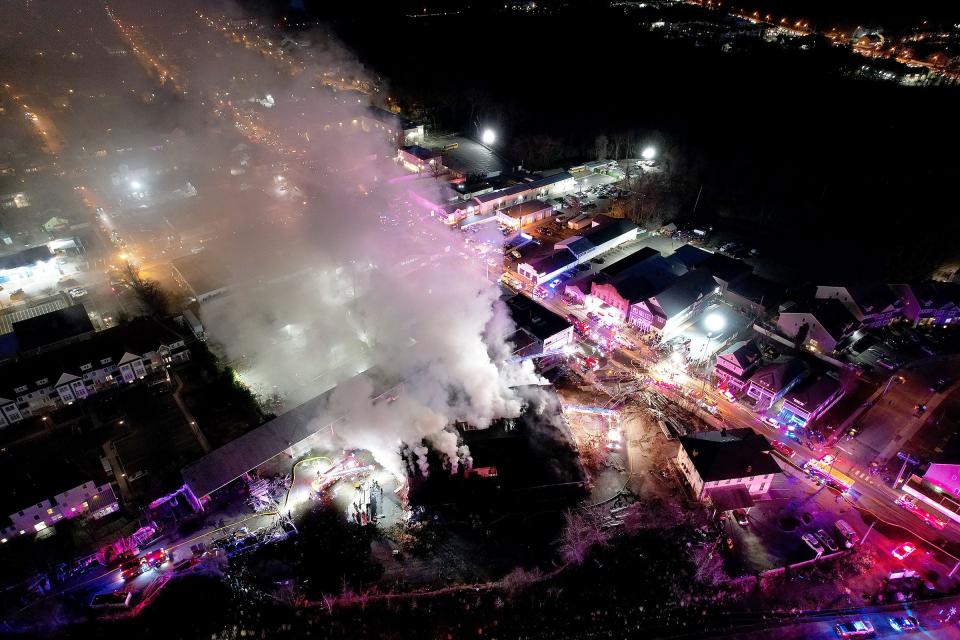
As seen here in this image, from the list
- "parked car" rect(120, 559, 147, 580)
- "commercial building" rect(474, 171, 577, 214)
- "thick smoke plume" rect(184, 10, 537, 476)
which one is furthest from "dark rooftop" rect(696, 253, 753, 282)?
"parked car" rect(120, 559, 147, 580)

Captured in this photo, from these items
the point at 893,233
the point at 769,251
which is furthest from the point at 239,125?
the point at 893,233

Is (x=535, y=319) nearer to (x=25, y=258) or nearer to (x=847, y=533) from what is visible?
(x=847, y=533)

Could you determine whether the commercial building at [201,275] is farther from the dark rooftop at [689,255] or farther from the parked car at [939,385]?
the parked car at [939,385]

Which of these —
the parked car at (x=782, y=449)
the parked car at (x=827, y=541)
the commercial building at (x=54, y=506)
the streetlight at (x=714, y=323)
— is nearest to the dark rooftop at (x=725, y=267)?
the streetlight at (x=714, y=323)

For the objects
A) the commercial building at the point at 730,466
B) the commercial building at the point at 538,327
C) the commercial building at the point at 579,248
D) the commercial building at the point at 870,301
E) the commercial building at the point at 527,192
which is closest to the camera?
the commercial building at the point at 730,466

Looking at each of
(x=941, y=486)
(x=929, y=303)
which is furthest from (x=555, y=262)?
(x=941, y=486)

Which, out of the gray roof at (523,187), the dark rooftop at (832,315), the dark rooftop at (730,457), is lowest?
the dark rooftop at (730,457)

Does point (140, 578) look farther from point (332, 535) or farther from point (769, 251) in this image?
point (769, 251)

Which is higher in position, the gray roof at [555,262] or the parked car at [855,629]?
the gray roof at [555,262]
